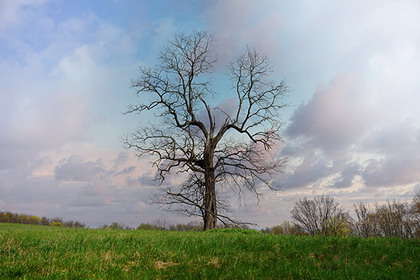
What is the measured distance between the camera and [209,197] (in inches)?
1033

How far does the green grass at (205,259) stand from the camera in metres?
7.57

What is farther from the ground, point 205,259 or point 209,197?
point 209,197

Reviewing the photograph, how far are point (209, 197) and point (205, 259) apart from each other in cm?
1738

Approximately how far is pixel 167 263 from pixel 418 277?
607 cm

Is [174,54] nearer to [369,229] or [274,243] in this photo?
[274,243]

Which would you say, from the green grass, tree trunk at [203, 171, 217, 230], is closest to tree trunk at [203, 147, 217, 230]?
tree trunk at [203, 171, 217, 230]

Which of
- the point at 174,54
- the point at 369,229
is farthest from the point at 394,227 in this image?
the point at 174,54

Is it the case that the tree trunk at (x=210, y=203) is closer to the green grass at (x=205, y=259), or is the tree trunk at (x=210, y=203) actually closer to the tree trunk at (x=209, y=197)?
the tree trunk at (x=209, y=197)

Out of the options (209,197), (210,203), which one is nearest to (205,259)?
(210,203)

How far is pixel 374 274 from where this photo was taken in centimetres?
Answer: 829

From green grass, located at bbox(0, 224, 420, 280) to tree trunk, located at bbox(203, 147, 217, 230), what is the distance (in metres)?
14.1

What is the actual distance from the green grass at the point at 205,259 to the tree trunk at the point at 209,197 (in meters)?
14.1

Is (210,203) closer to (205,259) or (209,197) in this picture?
(209,197)

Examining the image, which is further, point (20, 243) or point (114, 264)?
point (20, 243)
